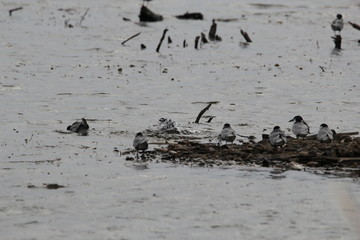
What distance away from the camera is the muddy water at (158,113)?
1159 centimetres

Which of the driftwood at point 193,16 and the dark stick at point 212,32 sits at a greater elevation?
the driftwood at point 193,16

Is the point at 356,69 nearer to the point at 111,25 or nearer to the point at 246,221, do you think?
the point at 111,25

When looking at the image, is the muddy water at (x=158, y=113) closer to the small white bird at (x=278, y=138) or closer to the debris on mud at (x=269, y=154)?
the debris on mud at (x=269, y=154)

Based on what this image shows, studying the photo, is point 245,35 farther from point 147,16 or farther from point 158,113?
point 158,113

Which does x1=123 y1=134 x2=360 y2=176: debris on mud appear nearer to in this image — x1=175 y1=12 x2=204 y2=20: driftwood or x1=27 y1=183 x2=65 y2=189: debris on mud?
x1=27 y1=183 x2=65 y2=189: debris on mud

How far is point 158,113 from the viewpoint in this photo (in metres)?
22.1

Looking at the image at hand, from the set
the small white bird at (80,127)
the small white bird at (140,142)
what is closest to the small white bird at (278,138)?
the small white bird at (140,142)

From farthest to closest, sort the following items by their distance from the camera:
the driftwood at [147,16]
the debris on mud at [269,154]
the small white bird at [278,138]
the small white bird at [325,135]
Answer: the driftwood at [147,16] → the small white bird at [325,135] → the small white bird at [278,138] → the debris on mud at [269,154]

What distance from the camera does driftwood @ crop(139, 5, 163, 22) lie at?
153ft

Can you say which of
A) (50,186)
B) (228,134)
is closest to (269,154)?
(228,134)

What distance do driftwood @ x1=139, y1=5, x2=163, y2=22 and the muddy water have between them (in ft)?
2.00

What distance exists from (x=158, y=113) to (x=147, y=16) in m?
25.5

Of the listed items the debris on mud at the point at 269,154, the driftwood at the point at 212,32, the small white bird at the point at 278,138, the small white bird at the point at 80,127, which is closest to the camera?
the debris on mud at the point at 269,154

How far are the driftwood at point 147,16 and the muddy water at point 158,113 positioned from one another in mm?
608
